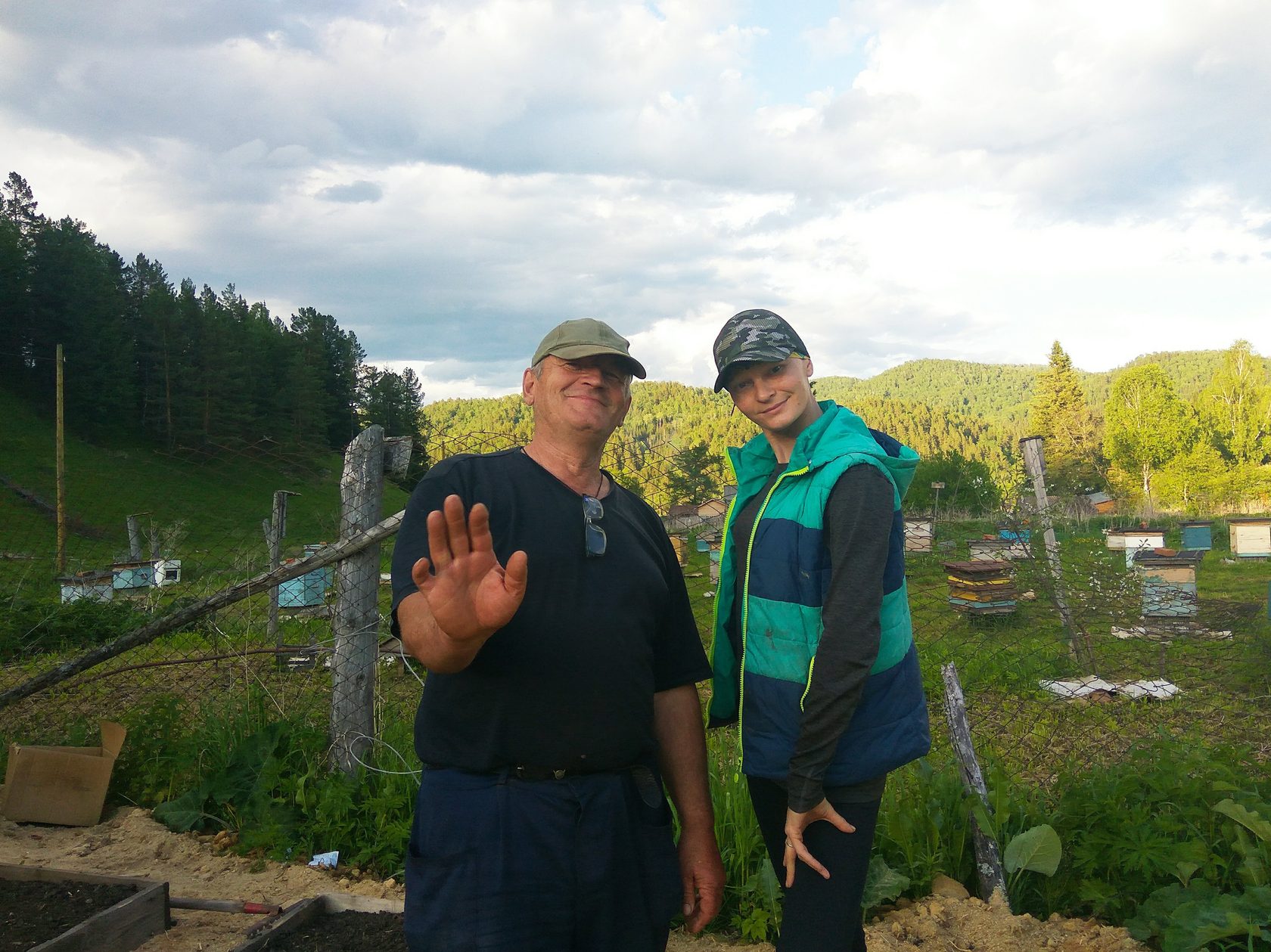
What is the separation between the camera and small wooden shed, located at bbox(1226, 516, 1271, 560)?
64.6ft

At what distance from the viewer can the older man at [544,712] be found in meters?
1.77

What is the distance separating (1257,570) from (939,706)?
550 inches

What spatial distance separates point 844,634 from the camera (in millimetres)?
1854

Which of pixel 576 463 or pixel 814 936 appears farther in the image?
pixel 576 463

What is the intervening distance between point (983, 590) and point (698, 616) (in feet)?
12.9

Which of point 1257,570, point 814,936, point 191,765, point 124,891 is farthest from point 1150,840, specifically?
point 1257,570

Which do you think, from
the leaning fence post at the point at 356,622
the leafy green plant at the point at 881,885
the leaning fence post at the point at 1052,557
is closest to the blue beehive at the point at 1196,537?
the leaning fence post at the point at 1052,557

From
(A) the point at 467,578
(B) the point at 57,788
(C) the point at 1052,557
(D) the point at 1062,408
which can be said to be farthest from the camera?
(D) the point at 1062,408

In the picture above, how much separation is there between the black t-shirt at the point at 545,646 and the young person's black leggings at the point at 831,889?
467 millimetres

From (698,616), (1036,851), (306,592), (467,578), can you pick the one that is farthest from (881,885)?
(698,616)

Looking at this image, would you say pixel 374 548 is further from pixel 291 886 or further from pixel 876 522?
pixel 876 522

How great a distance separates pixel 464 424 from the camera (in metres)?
3.99

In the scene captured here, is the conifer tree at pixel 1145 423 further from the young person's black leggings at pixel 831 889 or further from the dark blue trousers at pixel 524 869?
the dark blue trousers at pixel 524 869

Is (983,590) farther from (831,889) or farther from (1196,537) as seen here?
(1196,537)
